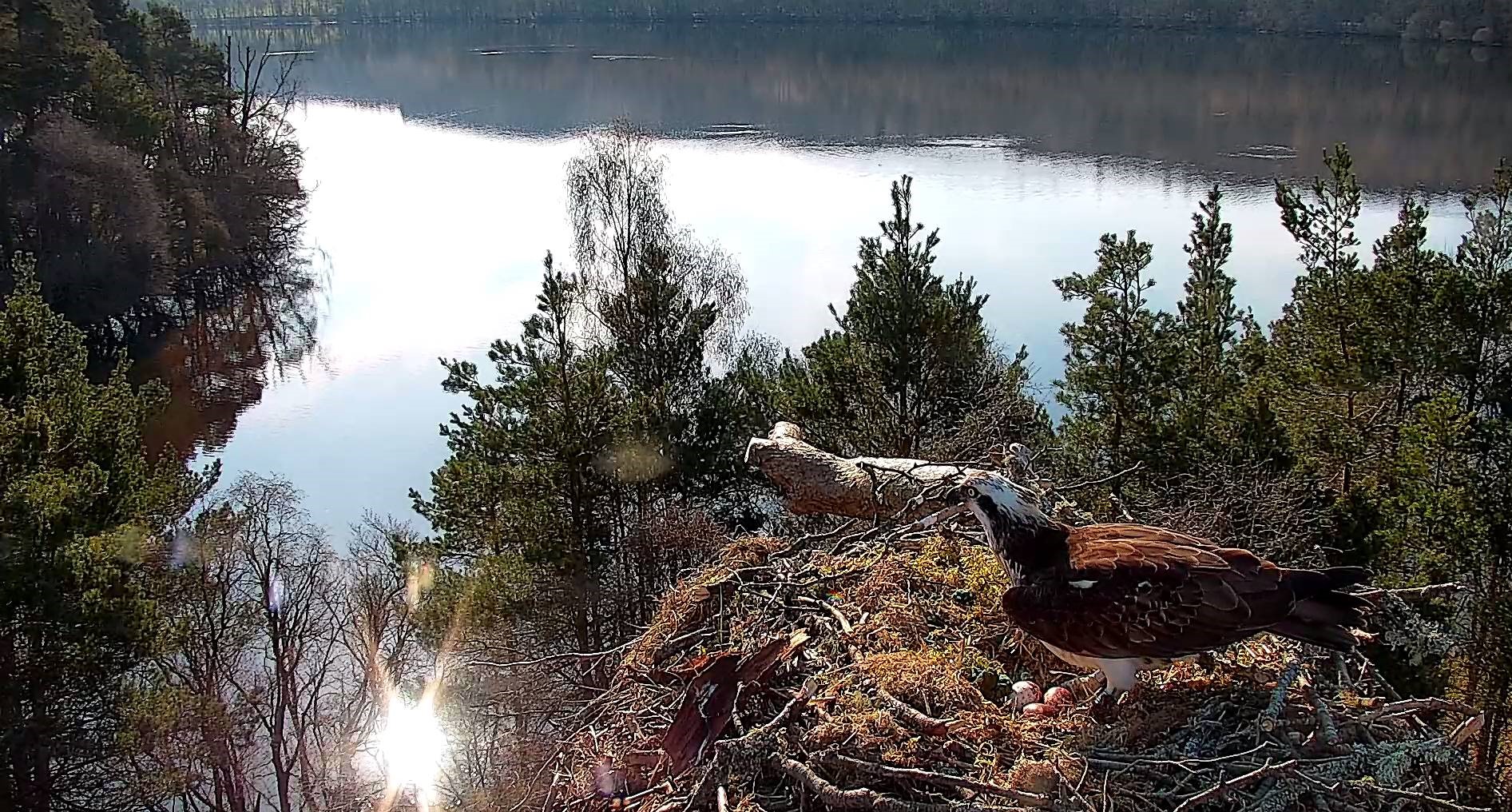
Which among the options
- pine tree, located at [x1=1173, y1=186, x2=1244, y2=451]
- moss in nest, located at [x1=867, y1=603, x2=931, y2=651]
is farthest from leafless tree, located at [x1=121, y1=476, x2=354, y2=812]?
pine tree, located at [x1=1173, y1=186, x2=1244, y2=451]

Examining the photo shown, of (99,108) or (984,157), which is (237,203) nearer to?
(99,108)

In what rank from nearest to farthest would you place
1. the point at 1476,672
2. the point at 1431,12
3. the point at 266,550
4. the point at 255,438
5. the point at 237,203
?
the point at 1476,672 < the point at 266,550 < the point at 255,438 < the point at 237,203 < the point at 1431,12

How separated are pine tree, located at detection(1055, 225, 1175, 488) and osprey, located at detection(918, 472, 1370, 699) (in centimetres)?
813

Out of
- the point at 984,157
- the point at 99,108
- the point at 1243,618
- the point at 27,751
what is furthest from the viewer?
the point at 984,157

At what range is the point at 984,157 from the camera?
39.3 metres

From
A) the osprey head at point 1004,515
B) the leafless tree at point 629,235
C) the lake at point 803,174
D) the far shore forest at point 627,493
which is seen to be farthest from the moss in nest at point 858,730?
the leafless tree at point 629,235

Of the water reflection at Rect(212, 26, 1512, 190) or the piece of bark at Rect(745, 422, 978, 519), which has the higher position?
the water reflection at Rect(212, 26, 1512, 190)

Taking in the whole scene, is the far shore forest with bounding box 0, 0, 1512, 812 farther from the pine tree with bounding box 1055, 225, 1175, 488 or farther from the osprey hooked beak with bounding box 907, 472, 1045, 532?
the osprey hooked beak with bounding box 907, 472, 1045, 532

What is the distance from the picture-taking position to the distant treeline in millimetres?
61312

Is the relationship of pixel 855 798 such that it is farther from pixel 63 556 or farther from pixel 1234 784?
pixel 63 556

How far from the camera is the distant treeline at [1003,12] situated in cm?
6131

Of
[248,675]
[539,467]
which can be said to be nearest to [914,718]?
[539,467]

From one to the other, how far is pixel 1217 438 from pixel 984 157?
28.5m

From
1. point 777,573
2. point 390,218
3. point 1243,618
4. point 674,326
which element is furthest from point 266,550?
point 390,218
